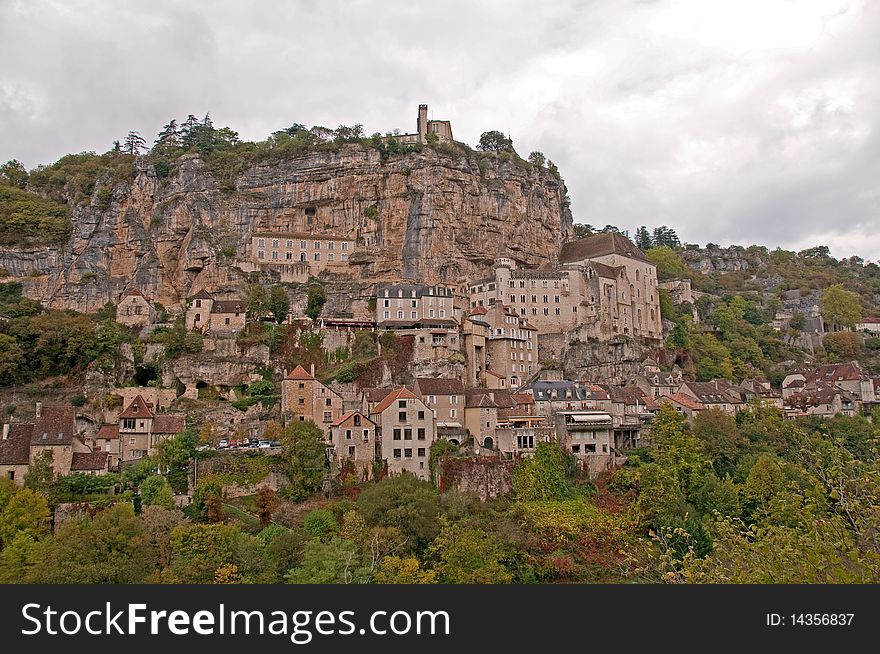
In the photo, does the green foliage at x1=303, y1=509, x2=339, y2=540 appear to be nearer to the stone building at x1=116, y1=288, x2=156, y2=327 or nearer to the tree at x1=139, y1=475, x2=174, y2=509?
the tree at x1=139, y1=475, x2=174, y2=509

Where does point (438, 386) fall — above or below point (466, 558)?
above

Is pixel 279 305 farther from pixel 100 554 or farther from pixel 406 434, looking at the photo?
pixel 100 554

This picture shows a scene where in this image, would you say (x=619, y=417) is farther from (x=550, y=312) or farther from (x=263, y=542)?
(x=263, y=542)

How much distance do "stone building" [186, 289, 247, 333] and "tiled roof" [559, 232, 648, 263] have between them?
1445 inches

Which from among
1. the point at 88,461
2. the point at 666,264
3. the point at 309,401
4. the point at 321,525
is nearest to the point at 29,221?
Result: the point at 88,461

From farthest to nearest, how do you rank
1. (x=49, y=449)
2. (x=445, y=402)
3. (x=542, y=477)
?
(x=445, y=402) → (x=542, y=477) → (x=49, y=449)

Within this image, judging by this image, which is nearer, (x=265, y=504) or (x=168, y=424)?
(x=265, y=504)

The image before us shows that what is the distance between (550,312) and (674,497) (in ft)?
105

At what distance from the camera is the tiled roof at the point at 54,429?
46938mm

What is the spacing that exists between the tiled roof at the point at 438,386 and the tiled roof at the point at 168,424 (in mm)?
15758

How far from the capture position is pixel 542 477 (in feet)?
161

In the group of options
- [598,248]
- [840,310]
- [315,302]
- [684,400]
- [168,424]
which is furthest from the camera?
[840,310]

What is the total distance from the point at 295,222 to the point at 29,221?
25.1 metres

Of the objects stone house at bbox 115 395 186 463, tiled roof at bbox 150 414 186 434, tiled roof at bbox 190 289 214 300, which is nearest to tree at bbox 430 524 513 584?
tiled roof at bbox 150 414 186 434
